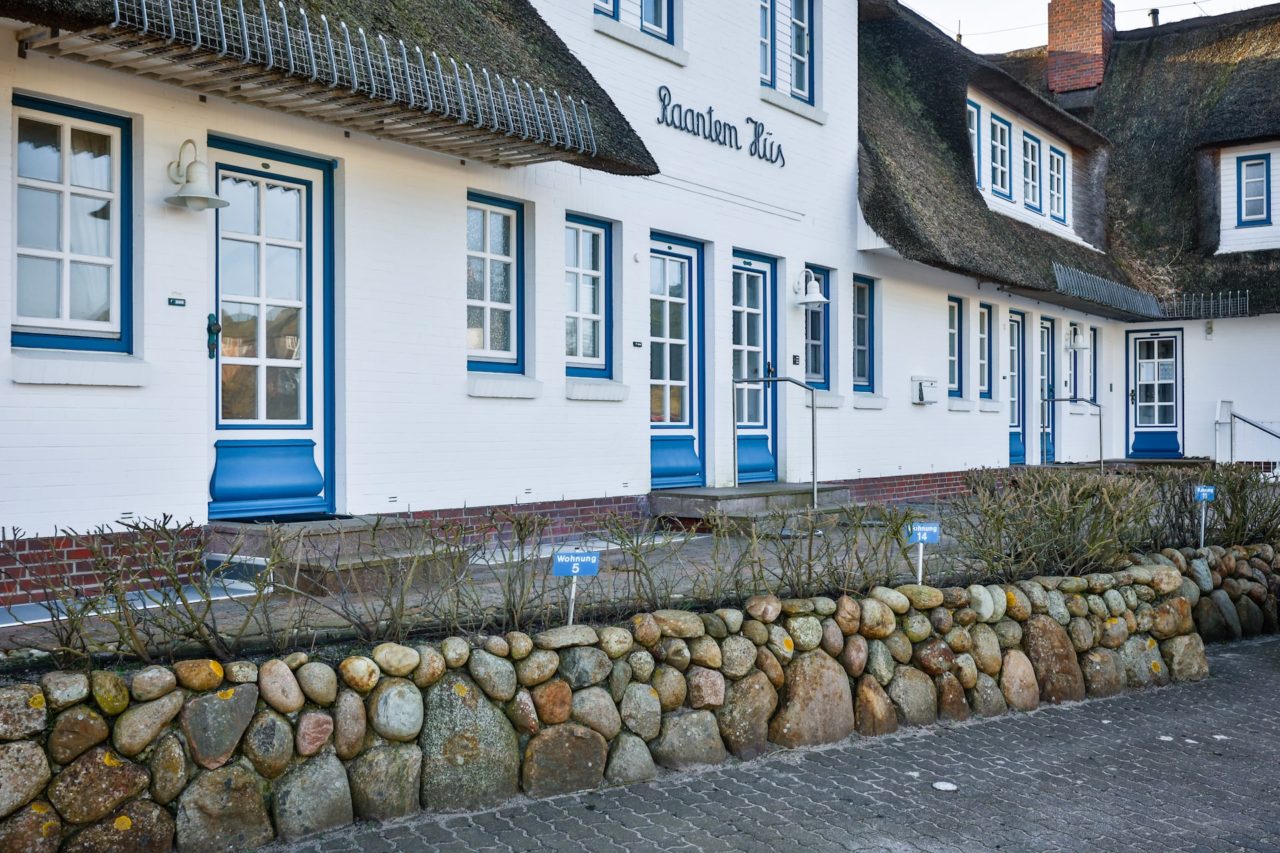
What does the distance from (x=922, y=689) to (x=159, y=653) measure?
4031 millimetres

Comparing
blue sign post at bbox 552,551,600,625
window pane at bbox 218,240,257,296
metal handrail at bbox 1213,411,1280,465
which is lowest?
blue sign post at bbox 552,551,600,625

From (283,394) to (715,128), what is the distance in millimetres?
5316

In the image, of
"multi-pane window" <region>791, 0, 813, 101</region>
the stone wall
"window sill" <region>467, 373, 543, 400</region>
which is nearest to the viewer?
the stone wall

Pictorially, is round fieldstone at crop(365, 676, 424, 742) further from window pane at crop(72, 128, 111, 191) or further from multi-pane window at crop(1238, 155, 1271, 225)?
multi-pane window at crop(1238, 155, 1271, 225)

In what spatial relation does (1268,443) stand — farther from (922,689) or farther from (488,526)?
(488,526)

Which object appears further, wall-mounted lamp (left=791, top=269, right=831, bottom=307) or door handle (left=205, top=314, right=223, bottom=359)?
wall-mounted lamp (left=791, top=269, right=831, bottom=307)

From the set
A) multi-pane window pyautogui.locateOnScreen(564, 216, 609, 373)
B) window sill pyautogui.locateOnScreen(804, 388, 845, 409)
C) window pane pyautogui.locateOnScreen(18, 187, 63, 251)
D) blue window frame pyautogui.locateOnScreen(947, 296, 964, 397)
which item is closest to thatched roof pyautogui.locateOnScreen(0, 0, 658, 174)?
multi-pane window pyautogui.locateOnScreen(564, 216, 609, 373)

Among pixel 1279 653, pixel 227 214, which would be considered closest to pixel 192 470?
pixel 227 214

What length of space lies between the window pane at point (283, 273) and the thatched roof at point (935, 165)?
7.04 metres

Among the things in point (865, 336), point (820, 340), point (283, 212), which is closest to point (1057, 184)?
point (865, 336)

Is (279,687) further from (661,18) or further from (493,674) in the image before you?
(661,18)

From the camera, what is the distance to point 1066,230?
20219 mm

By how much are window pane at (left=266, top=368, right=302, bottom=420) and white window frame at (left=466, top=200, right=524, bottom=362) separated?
158cm

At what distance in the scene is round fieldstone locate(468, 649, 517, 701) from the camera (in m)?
5.29
